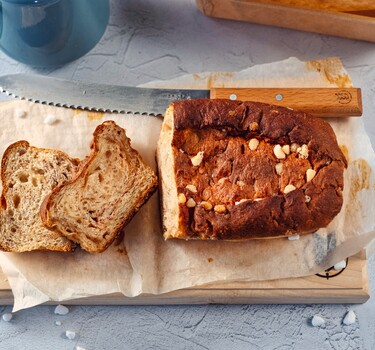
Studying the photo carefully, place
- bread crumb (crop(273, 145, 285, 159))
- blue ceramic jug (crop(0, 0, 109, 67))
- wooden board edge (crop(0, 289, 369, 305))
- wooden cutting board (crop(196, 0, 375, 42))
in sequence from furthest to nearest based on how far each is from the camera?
1. wooden cutting board (crop(196, 0, 375, 42))
2. wooden board edge (crop(0, 289, 369, 305))
3. blue ceramic jug (crop(0, 0, 109, 67))
4. bread crumb (crop(273, 145, 285, 159))

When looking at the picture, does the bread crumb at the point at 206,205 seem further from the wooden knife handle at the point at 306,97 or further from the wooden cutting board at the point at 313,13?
the wooden cutting board at the point at 313,13

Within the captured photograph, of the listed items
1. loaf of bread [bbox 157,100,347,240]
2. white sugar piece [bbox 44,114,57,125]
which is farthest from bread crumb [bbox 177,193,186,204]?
white sugar piece [bbox 44,114,57,125]

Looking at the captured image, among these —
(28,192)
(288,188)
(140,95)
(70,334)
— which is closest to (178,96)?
(140,95)

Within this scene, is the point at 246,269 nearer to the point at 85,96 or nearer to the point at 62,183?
the point at 62,183

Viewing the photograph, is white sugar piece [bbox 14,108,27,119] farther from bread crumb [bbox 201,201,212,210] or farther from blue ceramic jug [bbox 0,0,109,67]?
bread crumb [bbox 201,201,212,210]

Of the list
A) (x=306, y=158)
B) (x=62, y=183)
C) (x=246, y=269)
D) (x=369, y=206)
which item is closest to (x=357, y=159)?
(x=369, y=206)
